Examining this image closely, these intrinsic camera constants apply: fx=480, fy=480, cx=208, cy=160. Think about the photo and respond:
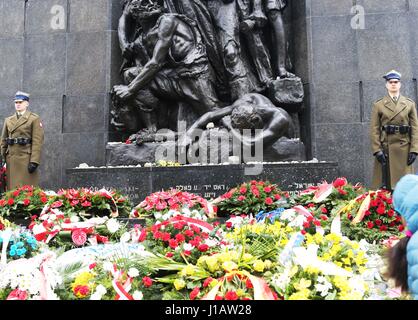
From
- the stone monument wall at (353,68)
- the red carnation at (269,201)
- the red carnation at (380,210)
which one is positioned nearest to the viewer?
the red carnation at (380,210)

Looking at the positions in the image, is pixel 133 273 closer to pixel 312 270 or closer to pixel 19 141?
pixel 312 270

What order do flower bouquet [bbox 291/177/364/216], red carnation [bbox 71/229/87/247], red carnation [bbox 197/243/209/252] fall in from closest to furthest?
red carnation [bbox 197/243/209/252] → red carnation [bbox 71/229/87/247] → flower bouquet [bbox 291/177/364/216]

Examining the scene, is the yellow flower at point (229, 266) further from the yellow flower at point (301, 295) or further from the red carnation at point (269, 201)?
the red carnation at point (269, 201)

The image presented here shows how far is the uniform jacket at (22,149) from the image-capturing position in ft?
34.6

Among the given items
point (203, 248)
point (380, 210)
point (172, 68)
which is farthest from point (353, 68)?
point (203, 248)

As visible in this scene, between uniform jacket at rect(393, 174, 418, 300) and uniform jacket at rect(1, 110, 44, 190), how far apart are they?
9.17 m

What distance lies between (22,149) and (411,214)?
959cm

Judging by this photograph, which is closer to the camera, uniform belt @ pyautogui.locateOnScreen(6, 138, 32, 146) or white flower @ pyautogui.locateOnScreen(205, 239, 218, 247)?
white flower @ pyautogui.locateOnScreen(205, 239, 218, 247)

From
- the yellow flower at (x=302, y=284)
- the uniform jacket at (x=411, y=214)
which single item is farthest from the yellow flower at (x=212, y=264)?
the uniform jacket at (x=411, y=214)

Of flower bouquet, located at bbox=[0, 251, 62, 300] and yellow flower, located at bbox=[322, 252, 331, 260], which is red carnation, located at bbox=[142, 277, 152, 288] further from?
yellow flower, located at bbox=[322, 252, 331, 260]

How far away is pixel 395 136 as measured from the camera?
9.35 meters

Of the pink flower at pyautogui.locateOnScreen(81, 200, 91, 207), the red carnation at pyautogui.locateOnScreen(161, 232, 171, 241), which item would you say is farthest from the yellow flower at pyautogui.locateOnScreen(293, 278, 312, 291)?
the pink flower at pyautogui.locateOnScreen(81, 200, 91, 207)

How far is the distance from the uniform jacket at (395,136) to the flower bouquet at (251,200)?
2.59 m

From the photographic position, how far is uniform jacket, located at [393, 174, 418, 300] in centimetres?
247
